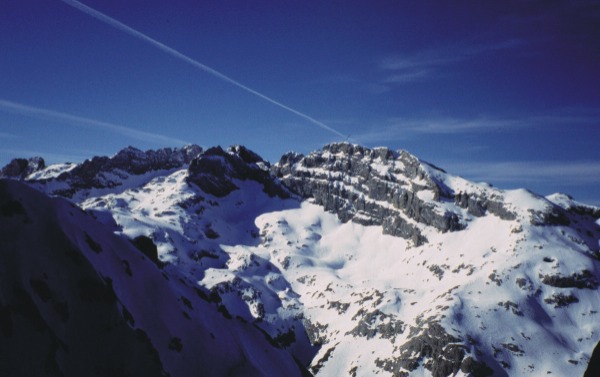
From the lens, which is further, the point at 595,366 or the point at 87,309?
Answer: the point at 87,309

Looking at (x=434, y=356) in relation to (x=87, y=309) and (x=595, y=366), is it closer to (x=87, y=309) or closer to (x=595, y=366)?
(x=87, y=309)

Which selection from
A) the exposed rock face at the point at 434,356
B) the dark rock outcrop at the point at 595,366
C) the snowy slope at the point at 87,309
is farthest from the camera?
the exposed rock face at the point at 434,356

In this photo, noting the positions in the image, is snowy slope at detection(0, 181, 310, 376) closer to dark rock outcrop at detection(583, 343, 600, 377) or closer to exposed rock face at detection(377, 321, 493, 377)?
dark rock outcrop at detection(583, 343, 600, 377)

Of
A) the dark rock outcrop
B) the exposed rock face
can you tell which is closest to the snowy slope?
the dark rock outcrop

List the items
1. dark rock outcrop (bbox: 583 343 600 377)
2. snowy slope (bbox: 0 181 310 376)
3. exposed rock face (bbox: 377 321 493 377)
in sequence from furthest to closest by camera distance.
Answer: exposed rock face (bbox: 377 321 493 377)
snowy slope (bbox: 0 181 310 376)
dark rock outcrop (bbox: 583 343 600 377)

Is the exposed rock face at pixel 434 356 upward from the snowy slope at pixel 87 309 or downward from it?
downward

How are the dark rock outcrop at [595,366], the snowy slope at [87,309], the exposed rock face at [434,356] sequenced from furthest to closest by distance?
the exposed rock face at [434,356] < the snowy slope at [87,309] < the dark rock outcrop at [595,366]

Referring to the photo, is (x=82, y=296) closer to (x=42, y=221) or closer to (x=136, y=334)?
(x=136, y=334)

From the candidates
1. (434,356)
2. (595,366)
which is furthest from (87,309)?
(434,356)

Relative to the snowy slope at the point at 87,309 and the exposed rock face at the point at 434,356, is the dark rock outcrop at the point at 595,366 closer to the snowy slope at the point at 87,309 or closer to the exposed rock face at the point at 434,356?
the snowy slope at the point at 87,309

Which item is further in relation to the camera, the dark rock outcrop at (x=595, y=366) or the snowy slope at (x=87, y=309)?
the snowy slope at (x=87, y=309)

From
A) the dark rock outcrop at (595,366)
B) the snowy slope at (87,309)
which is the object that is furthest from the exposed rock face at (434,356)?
the dark rock outcrop at (595,366)

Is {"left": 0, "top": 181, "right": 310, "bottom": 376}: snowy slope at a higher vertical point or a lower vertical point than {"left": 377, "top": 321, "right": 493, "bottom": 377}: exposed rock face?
higher

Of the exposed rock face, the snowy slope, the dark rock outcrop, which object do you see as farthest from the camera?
the exposed rock face
